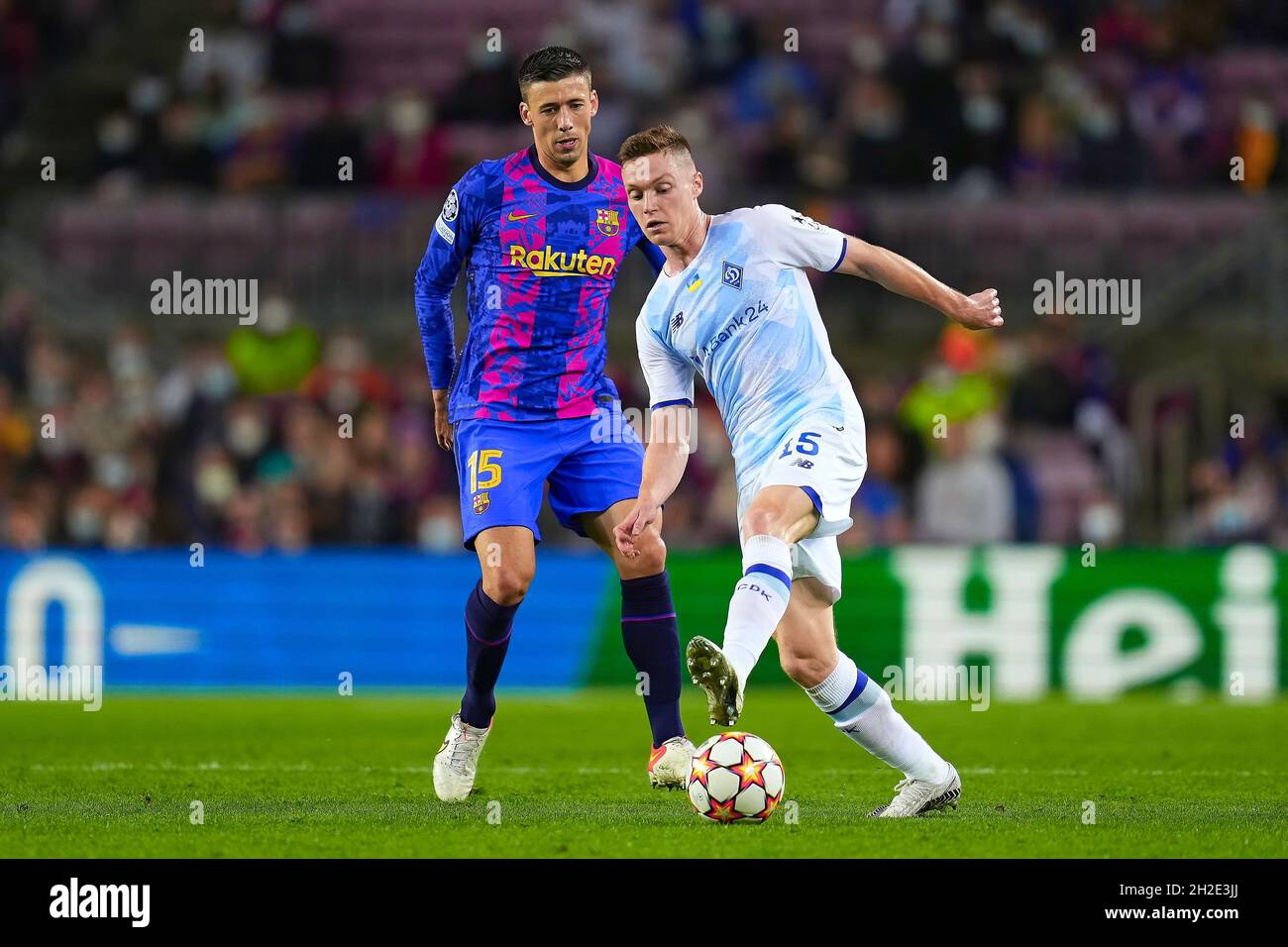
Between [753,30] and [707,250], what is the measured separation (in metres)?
13.6

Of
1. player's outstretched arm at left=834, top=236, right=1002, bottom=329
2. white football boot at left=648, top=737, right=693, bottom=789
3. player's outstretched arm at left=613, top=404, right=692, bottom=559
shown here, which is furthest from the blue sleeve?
white football boot at left=648, top=737, right=693, bottom=789

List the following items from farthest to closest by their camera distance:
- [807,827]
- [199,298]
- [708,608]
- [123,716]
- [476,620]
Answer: [199,298]
[708,608]
[123,716]
[476,620]
[807,827]

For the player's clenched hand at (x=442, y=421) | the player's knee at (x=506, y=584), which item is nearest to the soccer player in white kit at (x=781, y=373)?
the player's knee at (x=506, y=584)

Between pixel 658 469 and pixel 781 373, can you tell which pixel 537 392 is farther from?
pixel 781 373

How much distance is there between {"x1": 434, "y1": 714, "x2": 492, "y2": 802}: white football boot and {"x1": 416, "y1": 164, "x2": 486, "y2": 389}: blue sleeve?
4.97 ft

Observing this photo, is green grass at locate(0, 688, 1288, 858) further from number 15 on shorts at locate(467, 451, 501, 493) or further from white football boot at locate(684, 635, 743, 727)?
number 15 on shorts at locate(467, 451, 501, 493)

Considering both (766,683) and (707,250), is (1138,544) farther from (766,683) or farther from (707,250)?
(707,250)

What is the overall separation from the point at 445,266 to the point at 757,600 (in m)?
2.41

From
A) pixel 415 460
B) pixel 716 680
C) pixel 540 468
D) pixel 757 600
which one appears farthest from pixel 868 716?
pixel 415 460

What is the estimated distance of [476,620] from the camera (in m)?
8.55

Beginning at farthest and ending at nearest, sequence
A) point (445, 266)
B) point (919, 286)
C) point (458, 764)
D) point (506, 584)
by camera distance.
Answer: point (445, 266) < point (458, 764) < point (506, 584) < point (919, 286)

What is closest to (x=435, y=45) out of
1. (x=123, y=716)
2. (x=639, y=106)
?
(x=639, y=106)

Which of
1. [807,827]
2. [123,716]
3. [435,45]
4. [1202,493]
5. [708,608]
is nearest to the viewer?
[807,827]

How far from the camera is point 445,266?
8.69 metres
